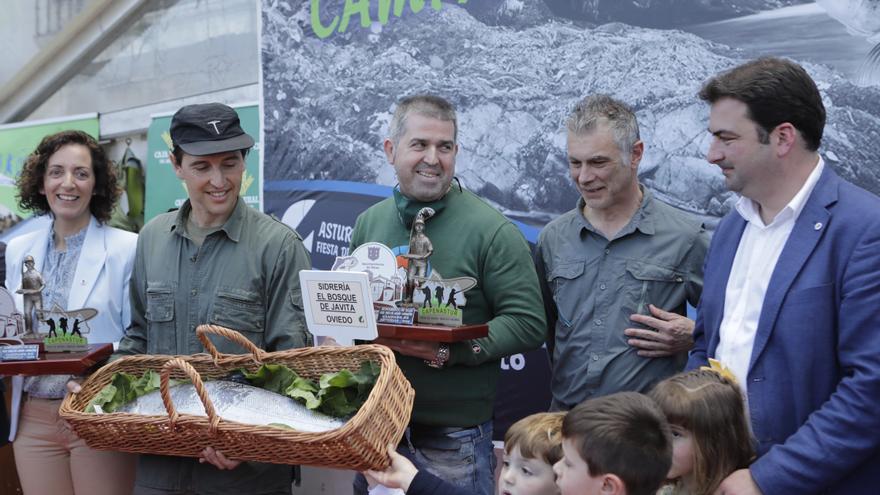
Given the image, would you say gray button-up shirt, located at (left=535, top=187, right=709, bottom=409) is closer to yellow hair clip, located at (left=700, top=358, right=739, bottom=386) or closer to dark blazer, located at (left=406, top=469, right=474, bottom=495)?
yellow hair clip, located at (left=700, top=358, right=739, bottom=386)

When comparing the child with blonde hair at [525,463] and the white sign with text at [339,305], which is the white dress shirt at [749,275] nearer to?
the child with blonde hair at [525,463]

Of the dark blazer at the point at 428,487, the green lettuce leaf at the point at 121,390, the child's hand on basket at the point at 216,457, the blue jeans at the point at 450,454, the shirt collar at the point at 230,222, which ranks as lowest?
the blue jeans at the point at 450,454

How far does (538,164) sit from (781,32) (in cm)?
121

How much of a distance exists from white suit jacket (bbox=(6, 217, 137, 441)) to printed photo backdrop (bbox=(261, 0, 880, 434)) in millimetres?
1653

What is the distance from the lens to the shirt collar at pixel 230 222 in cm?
312

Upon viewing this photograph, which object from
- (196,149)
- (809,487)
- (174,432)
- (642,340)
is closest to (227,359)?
(174,432)

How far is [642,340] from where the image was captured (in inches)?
118

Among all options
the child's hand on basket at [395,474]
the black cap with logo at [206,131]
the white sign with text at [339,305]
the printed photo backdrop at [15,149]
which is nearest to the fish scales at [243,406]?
the child's hand on basket at [395,474]

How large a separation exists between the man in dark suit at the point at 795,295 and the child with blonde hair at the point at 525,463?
0.45m

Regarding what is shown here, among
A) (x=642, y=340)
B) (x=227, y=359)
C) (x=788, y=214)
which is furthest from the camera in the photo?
(x=642, y=340)

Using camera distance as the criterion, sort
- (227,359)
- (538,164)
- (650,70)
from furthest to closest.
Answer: (538,164)
(650,70)
(227,359)

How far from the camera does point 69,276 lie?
3.55 m

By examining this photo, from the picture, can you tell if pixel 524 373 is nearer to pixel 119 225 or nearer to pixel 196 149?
pixel 196 149

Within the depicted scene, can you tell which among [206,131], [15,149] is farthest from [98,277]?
[15,149]
